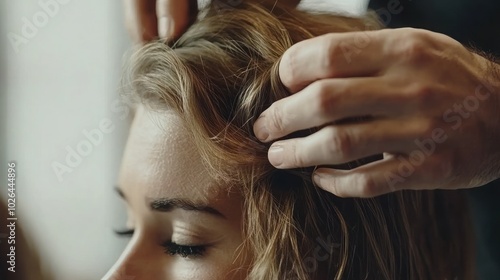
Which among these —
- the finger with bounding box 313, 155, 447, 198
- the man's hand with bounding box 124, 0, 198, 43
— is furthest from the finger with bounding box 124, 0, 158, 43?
the finger with bounding box 313, 155, 447, 198

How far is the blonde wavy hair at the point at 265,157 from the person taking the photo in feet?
2.04

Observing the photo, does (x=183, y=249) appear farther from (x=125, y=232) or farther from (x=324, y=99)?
(x=324, y=99)

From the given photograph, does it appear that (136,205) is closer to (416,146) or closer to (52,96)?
(52,96)

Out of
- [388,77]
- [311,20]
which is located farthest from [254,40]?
[388,77]

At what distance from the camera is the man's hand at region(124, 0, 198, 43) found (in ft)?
2.11

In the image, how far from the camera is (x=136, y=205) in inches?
25.6

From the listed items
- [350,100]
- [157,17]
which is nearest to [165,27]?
[157,17]

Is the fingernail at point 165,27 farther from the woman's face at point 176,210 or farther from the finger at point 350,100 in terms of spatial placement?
the finger at point 350,100

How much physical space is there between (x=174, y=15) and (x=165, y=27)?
0.02 m

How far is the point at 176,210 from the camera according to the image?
0.62 m

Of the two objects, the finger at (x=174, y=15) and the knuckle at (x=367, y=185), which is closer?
the knuckle at (x=367, y=185)

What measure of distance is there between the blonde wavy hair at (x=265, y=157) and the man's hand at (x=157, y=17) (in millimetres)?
11

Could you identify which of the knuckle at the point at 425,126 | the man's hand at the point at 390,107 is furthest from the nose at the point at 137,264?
the knuckle at the point at 425,126

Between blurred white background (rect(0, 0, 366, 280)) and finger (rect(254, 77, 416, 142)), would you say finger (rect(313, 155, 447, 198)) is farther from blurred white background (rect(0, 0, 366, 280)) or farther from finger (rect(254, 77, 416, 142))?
blurred white background (rect(0, 0, 366, 280))
